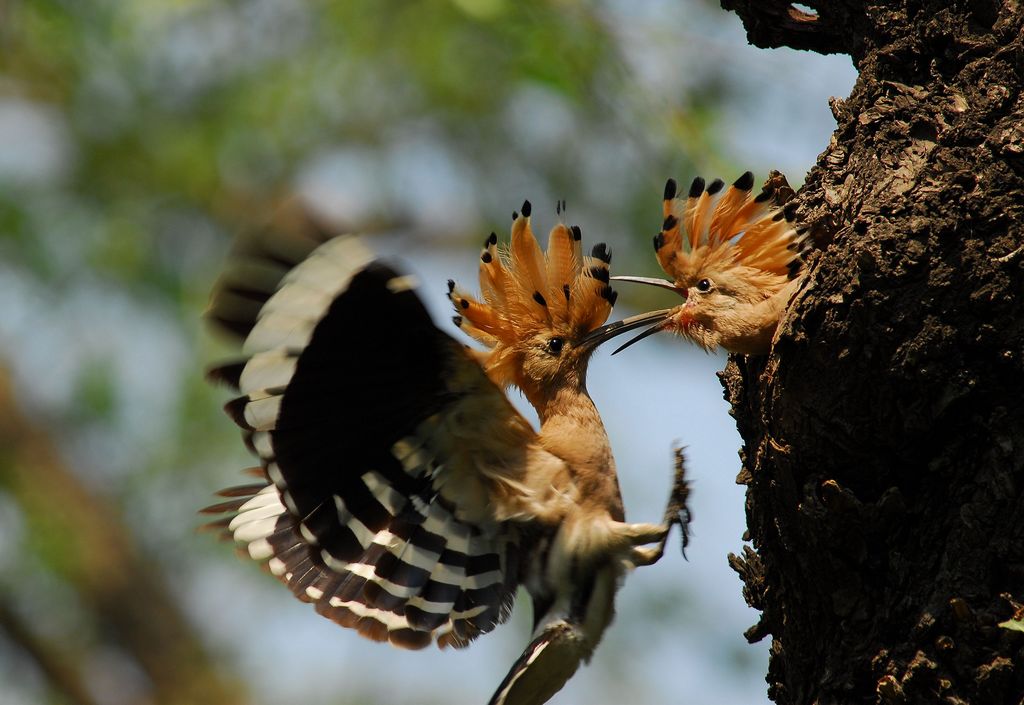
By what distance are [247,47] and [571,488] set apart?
193 inches

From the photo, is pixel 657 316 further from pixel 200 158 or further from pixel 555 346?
pixel 200 158

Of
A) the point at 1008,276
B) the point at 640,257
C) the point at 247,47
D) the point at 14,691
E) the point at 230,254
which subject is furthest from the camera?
the point at 14,691

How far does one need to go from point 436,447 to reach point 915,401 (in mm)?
1222

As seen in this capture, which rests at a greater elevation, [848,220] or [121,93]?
[121,93]

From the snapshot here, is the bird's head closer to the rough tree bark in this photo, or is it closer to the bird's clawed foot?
the bird's clawed foot

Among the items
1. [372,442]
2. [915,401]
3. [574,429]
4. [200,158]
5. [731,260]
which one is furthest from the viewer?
[200,158]

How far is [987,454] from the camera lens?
96.9 inches

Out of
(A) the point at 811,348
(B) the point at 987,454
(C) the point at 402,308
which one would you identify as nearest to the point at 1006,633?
(B) the point at 987,454

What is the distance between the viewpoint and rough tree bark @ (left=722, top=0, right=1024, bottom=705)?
2404 millimetres

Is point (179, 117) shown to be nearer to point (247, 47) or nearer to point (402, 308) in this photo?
point (247, 47)

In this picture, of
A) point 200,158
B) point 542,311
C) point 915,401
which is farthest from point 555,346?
point 200,158

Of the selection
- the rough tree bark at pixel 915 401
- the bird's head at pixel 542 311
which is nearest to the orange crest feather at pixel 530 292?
the bird's head at pixel 542 311

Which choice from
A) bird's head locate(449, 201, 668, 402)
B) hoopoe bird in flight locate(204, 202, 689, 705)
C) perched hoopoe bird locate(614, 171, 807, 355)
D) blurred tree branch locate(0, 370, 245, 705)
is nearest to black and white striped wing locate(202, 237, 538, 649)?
hoopoe bird in flight locate(204, 202, 689, 705)

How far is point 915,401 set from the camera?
8.04 feet
